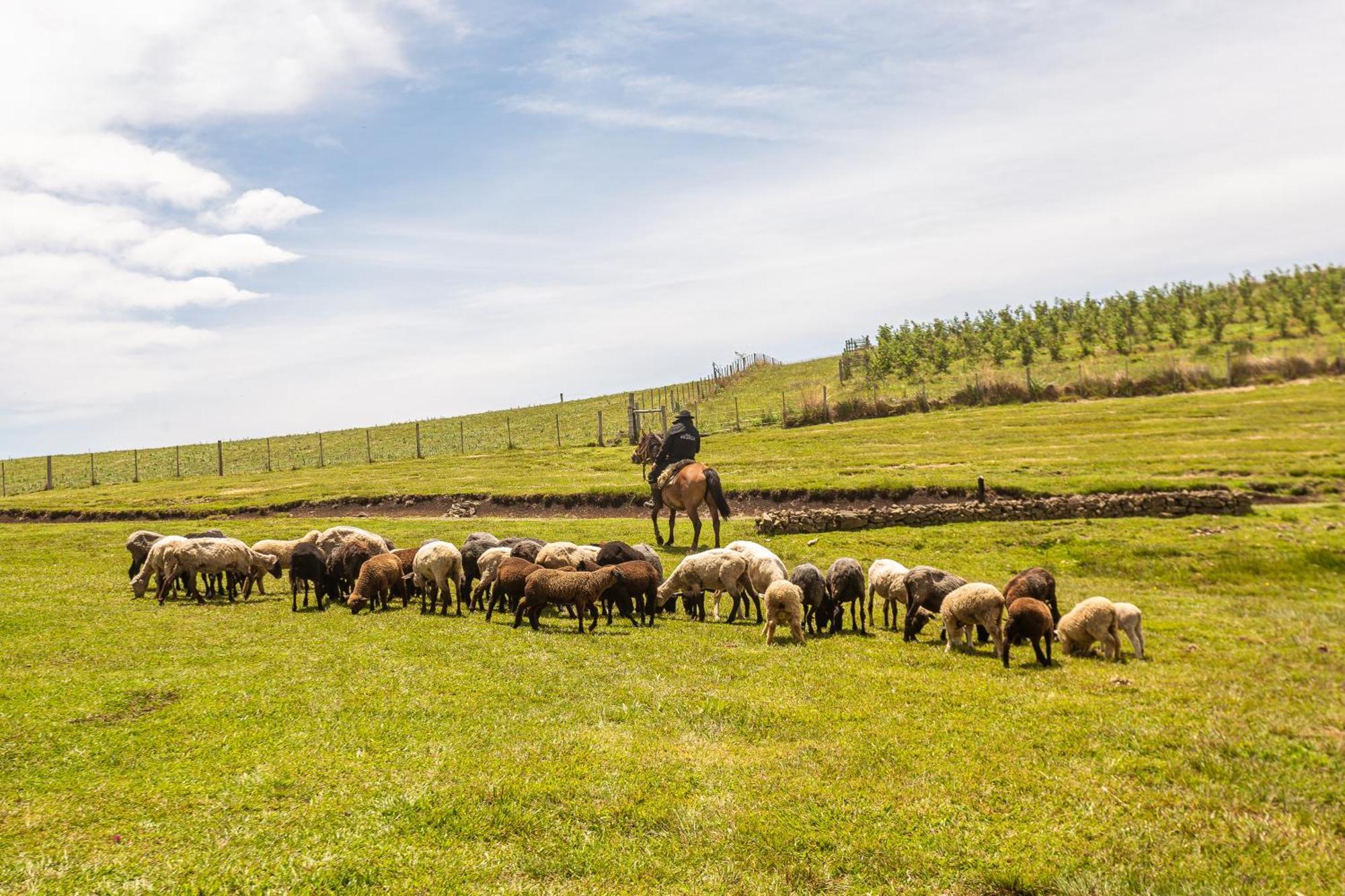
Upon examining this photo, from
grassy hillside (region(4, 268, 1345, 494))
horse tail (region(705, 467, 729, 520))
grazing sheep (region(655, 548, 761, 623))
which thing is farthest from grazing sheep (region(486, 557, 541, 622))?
grassy hillside (region(4, 268, 1345, 494))

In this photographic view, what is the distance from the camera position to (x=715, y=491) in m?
22.8

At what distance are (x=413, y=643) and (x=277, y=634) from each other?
9.10 ft

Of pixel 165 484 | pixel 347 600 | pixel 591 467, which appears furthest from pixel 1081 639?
pixel 165 484

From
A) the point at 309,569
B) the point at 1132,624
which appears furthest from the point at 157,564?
the point at 1132,624

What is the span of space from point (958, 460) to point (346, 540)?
2506 centimetres

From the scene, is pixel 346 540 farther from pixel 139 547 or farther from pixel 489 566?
pixel 139 547

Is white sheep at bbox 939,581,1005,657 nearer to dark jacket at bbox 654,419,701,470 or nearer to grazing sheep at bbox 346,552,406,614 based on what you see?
grazing sheep at bbox 346,552,406,614

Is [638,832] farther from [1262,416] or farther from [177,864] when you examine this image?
[1262,416]

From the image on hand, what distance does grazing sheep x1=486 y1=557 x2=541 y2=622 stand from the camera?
1559 cm

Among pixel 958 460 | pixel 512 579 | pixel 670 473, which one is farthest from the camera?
pixel 958 460

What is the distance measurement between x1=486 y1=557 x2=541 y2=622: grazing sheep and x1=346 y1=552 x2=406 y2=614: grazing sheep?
249 centimetres

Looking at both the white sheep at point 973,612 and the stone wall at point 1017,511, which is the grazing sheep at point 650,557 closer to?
the white sheep at point 973,612

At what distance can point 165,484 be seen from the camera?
5091cm

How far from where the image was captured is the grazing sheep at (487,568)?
16.8 metres
